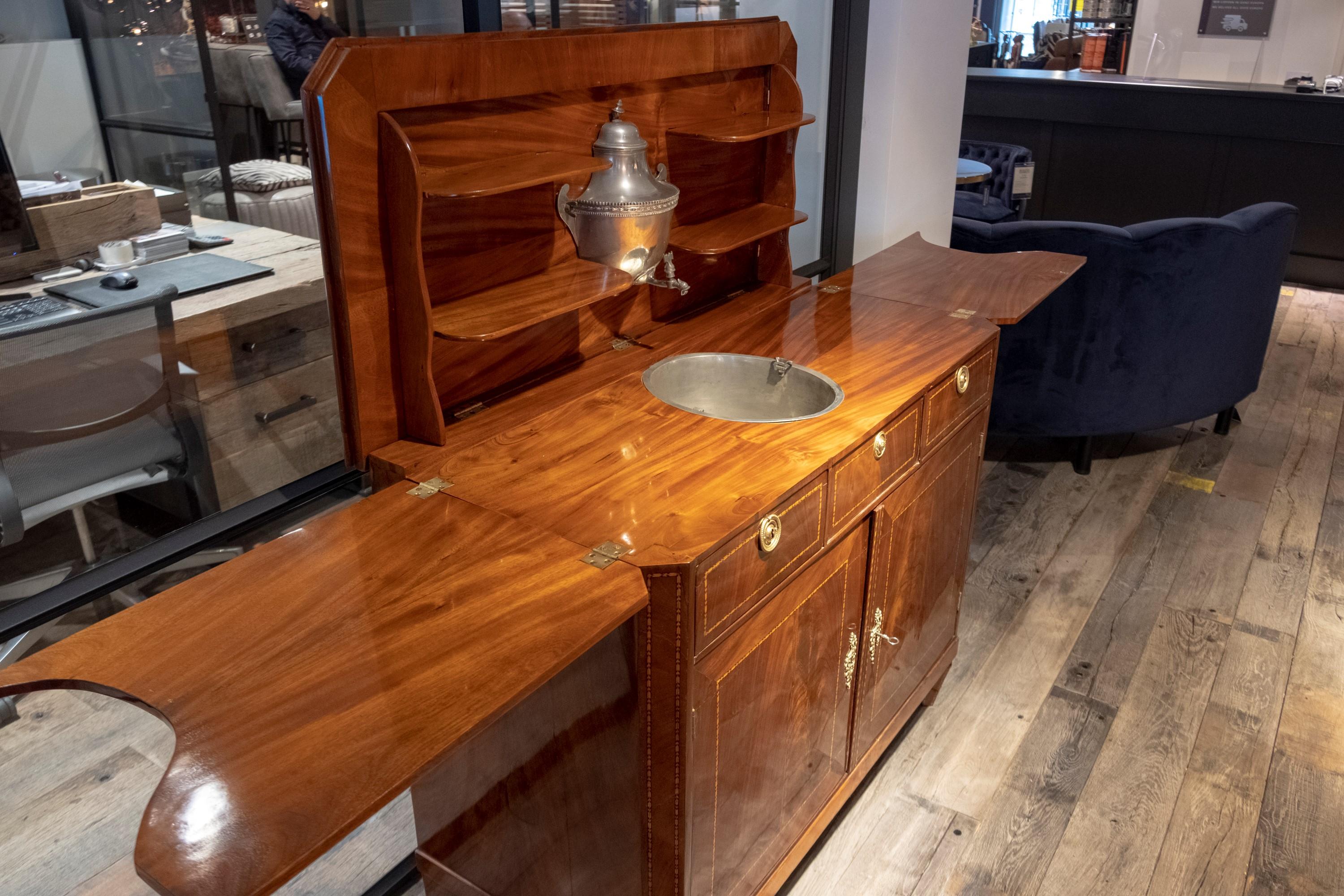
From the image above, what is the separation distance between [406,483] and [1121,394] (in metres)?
2.55

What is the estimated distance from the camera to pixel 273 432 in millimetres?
1640

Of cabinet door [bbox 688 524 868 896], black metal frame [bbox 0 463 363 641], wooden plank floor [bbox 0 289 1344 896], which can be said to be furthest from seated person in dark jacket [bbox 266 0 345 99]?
wooden plank floor [bbox 0 289 1344 896]

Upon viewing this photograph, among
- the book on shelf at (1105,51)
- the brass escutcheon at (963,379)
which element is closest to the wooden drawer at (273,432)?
the brass escutcheon at (963,379)

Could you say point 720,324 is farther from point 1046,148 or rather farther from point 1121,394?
point 1046,148

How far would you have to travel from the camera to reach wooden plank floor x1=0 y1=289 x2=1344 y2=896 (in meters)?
1.92

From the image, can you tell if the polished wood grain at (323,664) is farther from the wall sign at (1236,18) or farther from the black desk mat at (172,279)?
the wall sign at (1236,18)

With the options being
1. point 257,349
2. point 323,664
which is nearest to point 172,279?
point 257,349

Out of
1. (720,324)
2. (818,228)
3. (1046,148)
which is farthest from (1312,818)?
(1046,148)

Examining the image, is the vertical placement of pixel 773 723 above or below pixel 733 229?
below

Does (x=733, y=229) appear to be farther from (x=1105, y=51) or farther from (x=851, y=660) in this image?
(x=1105, y=51)

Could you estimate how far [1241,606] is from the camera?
2.71 m

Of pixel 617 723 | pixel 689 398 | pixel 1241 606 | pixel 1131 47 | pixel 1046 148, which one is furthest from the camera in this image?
pixel 1131 47

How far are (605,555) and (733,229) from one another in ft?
3.21

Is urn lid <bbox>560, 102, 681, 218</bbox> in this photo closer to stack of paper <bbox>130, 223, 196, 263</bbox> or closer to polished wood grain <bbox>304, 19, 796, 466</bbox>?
polished wood grain <bbox>304, 19, 796, 466</bbox>
